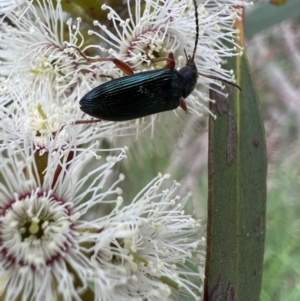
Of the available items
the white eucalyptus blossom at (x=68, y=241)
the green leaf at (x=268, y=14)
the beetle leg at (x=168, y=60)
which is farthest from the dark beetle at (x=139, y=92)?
the green leaf at (x=268, y=14)

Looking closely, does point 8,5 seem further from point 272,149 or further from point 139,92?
point 272,149

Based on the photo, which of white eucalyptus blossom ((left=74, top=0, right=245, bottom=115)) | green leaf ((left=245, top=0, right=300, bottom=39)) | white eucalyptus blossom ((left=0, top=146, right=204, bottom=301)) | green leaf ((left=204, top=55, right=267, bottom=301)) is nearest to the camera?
white eucalyptus blossom ((left=0, top=146, right=204, bottom=301))

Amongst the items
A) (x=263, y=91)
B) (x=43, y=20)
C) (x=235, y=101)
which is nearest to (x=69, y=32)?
(x=43, y=20)

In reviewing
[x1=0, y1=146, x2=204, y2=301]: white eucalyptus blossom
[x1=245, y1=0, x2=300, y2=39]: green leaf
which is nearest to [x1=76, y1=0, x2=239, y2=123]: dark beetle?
[x1=0, y1=146, x2=204, y2=301]: white eucalyptus blossom

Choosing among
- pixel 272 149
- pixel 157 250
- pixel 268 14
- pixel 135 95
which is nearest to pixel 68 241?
pixel 157 250

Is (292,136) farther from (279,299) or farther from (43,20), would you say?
(43,20)

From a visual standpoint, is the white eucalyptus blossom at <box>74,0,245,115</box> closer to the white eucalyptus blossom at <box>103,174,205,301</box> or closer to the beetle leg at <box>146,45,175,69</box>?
the beetle leg at <box>146,45,175,69</box>
